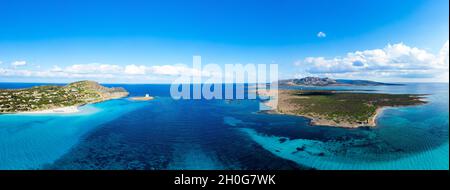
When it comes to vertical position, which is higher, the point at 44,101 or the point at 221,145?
the point at 44,101

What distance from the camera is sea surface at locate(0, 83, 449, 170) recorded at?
1029 inches

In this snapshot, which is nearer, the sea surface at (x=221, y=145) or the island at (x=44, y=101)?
the sea surface at (x=221, y=145)

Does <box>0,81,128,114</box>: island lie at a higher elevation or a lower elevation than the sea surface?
higher

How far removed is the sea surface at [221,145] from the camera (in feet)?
85.8

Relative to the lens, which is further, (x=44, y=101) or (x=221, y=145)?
(x=44, y=101)

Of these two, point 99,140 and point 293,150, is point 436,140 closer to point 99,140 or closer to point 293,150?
point 293,150

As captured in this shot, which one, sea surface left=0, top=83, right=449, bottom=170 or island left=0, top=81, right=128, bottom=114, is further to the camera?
island left=0, top=81, right=128, bottom=114

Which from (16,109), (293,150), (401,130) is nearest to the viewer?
(293,150)

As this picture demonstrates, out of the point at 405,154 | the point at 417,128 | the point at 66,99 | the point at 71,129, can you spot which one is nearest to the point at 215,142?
the point at 405,154

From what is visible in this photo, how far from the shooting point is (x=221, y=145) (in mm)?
32969

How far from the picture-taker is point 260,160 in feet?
89.0

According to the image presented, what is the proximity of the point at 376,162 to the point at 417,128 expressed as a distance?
2470 cm

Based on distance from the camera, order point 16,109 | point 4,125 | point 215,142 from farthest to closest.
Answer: point 16,109 → point 4,125 → point 215,142

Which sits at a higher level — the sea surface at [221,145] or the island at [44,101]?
the island at [44,101]
